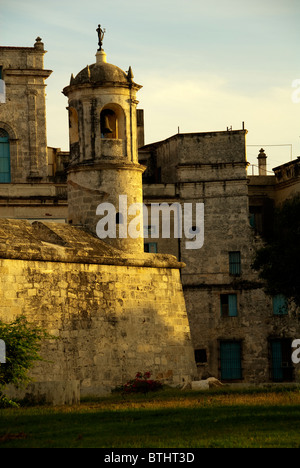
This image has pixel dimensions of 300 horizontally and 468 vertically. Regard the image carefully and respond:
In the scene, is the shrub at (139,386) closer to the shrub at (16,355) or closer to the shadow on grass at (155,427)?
the shrub at (16,355)

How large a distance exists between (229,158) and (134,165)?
13.0m

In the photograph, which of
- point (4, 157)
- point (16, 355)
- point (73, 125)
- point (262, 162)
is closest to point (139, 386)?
point (16, 355)

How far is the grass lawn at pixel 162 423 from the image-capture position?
18359mm

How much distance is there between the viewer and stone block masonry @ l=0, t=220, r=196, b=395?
27.7 meters

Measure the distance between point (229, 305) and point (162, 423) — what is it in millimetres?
24263

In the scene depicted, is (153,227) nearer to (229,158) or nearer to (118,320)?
(229,158)

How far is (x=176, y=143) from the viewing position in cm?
4600

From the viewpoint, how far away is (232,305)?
44938 mm

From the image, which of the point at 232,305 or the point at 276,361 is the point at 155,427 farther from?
the point at 232,305

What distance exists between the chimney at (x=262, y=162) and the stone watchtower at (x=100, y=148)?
1953cm

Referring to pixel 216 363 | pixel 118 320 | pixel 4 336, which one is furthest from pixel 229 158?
pixel 4 336

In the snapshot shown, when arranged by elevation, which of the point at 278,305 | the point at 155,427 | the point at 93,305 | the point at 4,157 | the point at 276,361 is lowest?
the point at 276,361

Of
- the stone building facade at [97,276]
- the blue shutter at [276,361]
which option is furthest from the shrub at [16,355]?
the blue shutter at [276,361]

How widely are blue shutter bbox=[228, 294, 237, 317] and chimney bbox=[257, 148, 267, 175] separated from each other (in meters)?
9.48
